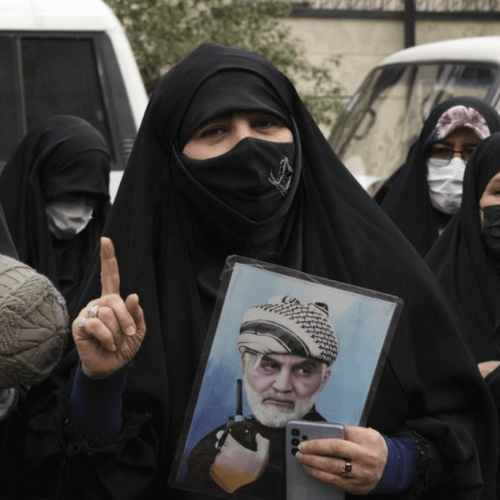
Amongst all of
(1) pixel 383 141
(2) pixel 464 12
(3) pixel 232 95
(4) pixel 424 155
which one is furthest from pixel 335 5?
(3) pixel 232 95

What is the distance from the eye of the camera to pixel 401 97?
25.2ft

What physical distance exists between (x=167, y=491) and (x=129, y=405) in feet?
0.60

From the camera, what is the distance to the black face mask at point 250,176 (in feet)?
9.27

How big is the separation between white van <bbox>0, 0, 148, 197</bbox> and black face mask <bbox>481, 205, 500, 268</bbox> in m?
2.88

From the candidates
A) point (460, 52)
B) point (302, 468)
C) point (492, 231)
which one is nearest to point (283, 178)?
point (302, 468)

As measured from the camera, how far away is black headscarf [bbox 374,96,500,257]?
516 cm

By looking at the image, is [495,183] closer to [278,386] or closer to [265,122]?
[265,122]

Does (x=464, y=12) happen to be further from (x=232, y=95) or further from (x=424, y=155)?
(x=232, y=95)

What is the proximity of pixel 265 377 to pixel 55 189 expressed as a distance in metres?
2.66

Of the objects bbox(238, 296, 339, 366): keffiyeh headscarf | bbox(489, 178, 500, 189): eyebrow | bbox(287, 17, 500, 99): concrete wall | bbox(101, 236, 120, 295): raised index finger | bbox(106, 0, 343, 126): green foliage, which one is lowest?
bbox(287, 17, 500, 99): concrete wall

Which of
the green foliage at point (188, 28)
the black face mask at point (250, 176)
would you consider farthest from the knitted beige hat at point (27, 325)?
the green foliage at point (188, 28)

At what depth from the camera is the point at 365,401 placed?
8.74ft

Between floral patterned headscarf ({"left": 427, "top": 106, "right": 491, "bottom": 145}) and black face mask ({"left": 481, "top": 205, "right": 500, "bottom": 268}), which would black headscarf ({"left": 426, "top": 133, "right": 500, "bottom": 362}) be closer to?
black face mask ({"left": 481, "top": 205, "right": 500, "bottom": 268})

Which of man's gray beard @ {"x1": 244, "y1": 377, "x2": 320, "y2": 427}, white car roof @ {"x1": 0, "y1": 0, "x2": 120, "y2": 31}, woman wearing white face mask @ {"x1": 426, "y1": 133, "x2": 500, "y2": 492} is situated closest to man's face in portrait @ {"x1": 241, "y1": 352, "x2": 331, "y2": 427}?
man's gray beard @ {"x1": 244, "y1": 377, "x2": 320, "y2": 427}
